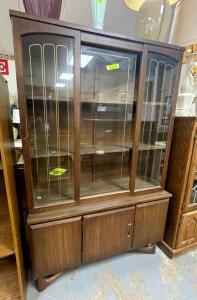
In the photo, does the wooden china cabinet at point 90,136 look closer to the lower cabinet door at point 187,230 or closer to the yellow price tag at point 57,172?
the yellow price tag at point 57,172

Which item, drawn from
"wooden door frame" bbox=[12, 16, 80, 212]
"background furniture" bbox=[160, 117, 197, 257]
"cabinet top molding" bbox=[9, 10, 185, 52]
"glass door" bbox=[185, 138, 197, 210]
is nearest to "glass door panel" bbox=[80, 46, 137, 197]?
"cabinet top molding" bbox=[9, 10, 185, 52]

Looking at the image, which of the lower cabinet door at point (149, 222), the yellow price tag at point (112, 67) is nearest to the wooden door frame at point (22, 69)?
the yellow price tag at point (112, 67)

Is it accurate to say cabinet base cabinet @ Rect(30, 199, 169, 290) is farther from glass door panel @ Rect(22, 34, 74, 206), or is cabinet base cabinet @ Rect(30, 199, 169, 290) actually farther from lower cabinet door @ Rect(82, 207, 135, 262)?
glass door panel @ Rect(22, 34, 74, 206)

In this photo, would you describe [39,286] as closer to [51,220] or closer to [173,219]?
[51,220]

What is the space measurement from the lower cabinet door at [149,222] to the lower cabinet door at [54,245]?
20.8 inches

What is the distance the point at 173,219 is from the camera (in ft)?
5.21

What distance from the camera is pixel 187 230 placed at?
5.27 feet

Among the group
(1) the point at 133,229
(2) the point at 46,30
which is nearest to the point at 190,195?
(1) the point at 133,229

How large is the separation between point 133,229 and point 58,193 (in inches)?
28.3

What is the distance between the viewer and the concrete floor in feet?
4.17

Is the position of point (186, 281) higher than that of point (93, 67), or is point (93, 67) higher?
point (93, 67)

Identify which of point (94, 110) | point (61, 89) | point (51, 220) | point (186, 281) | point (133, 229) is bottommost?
point (186, 281)

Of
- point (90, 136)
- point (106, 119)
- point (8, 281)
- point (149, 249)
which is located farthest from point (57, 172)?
point (149, 249)

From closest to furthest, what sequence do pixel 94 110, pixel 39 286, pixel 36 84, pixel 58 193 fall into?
pixel 36 84
pixel 39 286
pixel 58 193
pixel 94 110
